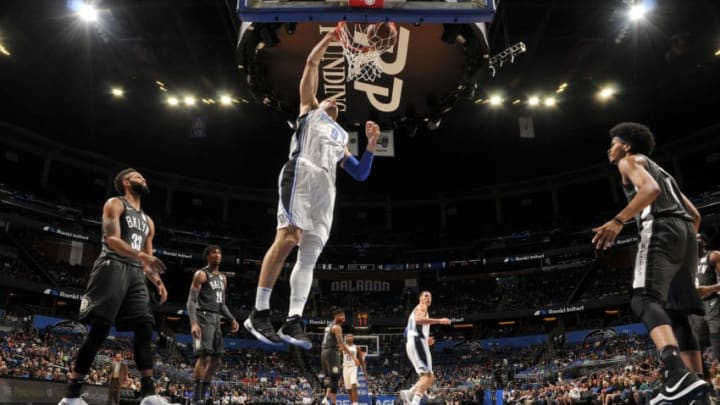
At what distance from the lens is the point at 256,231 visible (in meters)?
36.5

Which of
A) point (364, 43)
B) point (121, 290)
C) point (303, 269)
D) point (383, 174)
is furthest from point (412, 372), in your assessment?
point (303, 269)

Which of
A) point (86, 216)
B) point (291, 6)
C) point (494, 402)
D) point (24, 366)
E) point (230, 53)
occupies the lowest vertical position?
point (494, 402)

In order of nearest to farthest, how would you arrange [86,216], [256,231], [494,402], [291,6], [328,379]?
[291,6] < [328,379] < [494,402] < [86,216] < [256,231]

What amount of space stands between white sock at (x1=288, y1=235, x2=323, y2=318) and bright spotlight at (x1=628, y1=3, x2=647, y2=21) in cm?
1599

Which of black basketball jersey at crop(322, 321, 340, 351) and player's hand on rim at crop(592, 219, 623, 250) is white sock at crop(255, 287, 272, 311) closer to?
player's hand on rim at crop(592, 219, 623, 250)

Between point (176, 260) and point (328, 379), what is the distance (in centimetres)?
2595

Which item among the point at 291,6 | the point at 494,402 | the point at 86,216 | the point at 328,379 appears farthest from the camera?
the point at 86,216

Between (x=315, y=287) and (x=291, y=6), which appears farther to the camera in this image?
(x=315, y=287)

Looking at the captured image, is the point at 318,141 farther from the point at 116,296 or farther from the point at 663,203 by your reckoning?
the point at 663,203

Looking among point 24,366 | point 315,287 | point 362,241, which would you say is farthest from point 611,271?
point 24,366

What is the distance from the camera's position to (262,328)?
4156 millimetres

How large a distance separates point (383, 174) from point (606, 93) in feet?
48.7

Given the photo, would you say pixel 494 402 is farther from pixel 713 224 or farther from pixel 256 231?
pixel 256 231

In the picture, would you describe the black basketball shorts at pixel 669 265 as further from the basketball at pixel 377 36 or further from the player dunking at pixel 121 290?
the basketball at pixel 377 36
